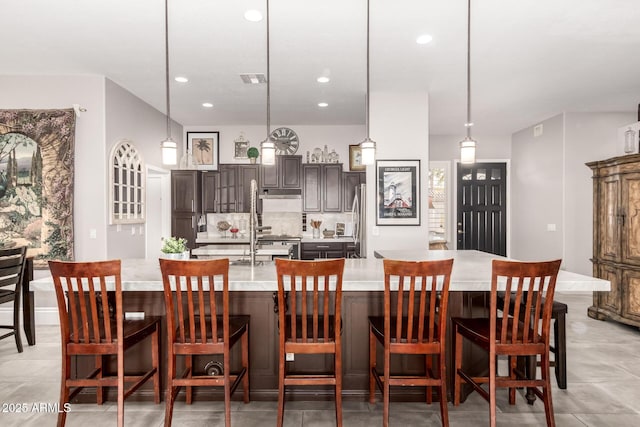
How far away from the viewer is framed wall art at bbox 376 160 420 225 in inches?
202

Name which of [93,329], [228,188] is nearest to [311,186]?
[228,188]

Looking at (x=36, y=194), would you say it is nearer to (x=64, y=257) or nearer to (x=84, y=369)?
(x=64, y=257)

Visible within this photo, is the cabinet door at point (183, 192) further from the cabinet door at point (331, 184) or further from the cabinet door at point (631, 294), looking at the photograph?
the cabinet door at point (631, 294)

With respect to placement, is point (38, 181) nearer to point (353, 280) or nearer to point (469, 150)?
point (353, 280)

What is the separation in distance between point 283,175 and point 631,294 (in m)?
4.78

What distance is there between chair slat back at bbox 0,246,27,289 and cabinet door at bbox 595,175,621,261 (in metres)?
6.08

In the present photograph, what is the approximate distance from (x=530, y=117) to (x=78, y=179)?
21.5 feet

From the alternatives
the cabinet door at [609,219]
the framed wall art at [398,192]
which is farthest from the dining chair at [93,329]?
the cabinet door at [609,219]

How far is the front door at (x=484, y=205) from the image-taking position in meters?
7.96

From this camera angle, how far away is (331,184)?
6.57 m

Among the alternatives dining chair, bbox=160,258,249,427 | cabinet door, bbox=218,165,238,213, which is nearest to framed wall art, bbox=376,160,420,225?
cabinet door, bbox=218,165,238,213

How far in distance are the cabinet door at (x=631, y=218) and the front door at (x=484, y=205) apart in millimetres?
3521

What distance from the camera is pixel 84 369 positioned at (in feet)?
8.80

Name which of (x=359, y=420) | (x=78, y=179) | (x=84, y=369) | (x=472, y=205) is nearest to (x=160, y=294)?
(x=84, y=369)
